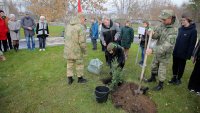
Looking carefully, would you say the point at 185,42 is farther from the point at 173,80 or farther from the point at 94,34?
the point at 94,34

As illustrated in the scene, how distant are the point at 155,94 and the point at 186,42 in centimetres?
180

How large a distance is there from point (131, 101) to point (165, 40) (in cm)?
186

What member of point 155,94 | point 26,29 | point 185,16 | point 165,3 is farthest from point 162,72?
point 165,3

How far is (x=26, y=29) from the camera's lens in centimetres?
888

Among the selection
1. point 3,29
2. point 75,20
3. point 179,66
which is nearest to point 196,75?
point 179,66

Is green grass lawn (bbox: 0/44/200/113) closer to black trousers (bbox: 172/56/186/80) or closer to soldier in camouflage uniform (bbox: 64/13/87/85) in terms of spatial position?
black trousers (bbox: 172/56/186/80)

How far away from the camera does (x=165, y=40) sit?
4914mm

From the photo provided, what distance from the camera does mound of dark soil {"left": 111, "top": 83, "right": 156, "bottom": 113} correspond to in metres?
4.48

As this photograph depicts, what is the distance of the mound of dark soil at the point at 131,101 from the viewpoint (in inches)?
176

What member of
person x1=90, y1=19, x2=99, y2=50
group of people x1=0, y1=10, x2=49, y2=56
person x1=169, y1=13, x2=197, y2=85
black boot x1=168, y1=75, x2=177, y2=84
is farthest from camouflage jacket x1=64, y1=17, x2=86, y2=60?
person x1=90, y1=19, x2=99, y2=50

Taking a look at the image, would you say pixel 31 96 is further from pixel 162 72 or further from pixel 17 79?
pixel 162 72

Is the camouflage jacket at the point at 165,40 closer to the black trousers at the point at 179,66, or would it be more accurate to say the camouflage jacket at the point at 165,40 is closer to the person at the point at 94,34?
the black trousers at the point at 179,66

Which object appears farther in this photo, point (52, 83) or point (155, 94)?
point (52, 83)

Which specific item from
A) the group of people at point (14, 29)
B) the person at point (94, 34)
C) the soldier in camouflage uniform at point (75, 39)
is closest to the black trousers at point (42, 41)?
the group of people at point (14, 29)
